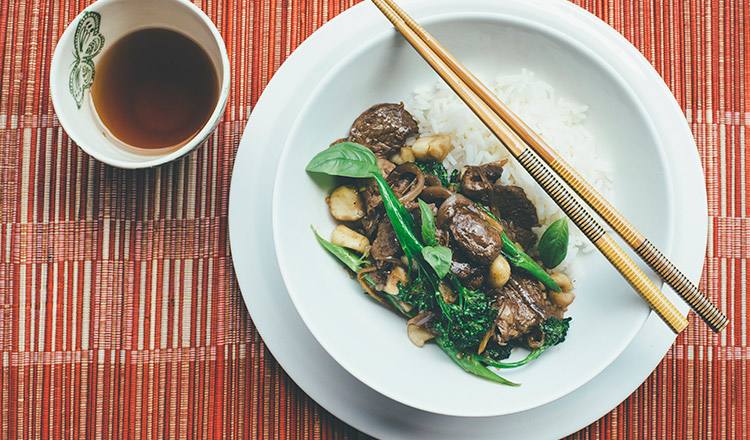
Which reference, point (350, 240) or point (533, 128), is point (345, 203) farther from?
point (533, 128)

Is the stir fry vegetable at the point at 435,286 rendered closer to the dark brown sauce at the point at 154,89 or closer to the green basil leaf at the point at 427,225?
the green basil leaf at the point at 427,225

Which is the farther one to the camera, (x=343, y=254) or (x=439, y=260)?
(x=343, y=254)

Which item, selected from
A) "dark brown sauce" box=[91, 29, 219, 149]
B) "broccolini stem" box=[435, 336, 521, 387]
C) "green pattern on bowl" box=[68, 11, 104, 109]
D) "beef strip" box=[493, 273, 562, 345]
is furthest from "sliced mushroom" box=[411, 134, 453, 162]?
"green pattern on bowl" box=[68, 11, 104, 109]

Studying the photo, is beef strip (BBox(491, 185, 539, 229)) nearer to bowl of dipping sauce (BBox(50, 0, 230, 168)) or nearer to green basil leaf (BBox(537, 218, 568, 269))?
green basil leaf (BBox(537, 218, 568, 269))

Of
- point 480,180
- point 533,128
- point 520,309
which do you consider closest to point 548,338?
point 520,309

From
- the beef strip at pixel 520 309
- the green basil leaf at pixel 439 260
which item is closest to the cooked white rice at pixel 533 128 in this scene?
the beef strip at pixel 520 309

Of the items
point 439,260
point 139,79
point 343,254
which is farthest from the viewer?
point 139,79

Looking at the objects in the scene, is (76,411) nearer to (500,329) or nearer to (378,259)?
(378,259)
